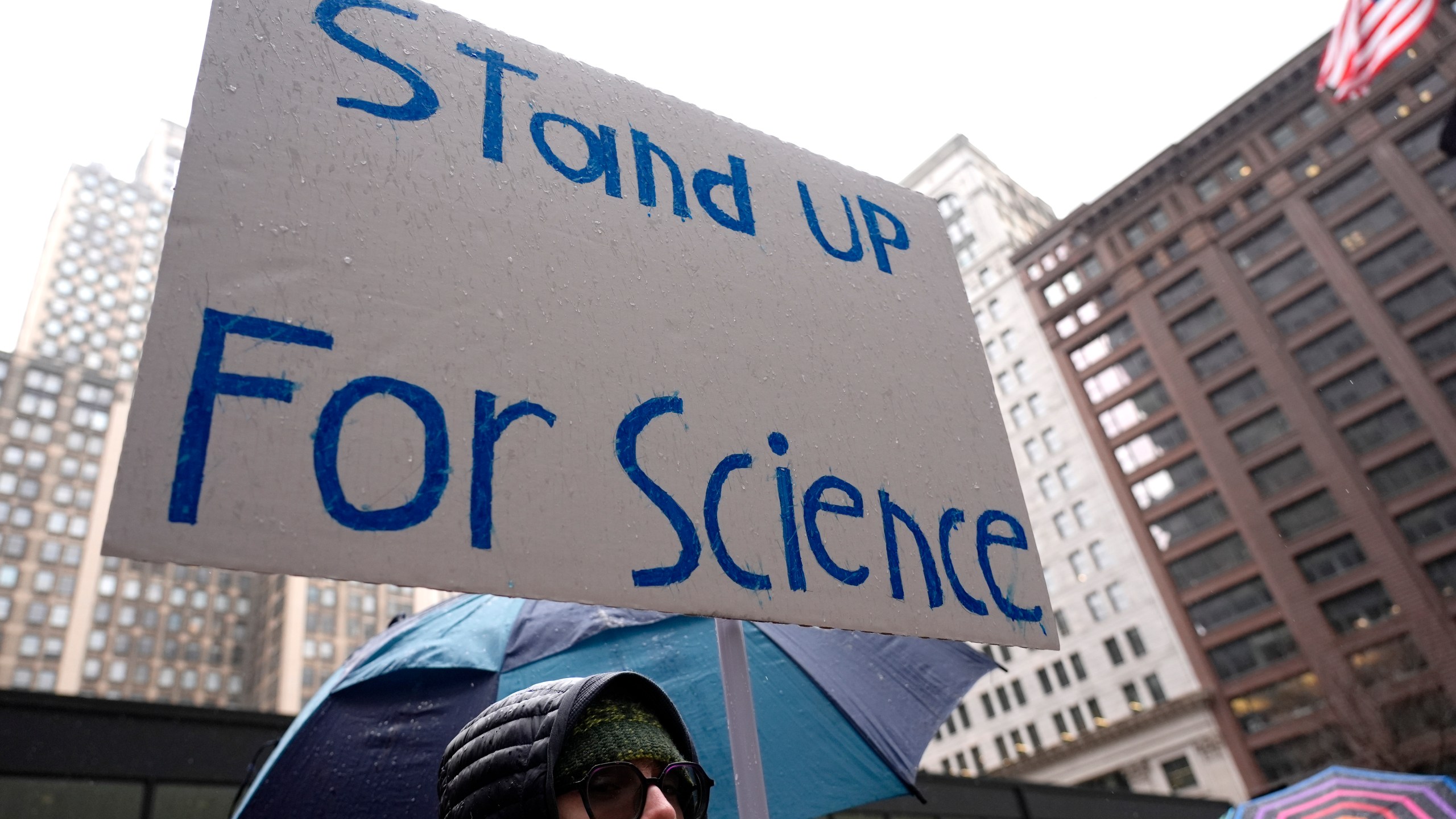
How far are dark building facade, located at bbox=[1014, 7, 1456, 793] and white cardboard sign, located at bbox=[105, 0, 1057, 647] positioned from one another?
134 feet

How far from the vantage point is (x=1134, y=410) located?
171 feet

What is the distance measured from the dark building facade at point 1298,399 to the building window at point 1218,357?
0.32 feet

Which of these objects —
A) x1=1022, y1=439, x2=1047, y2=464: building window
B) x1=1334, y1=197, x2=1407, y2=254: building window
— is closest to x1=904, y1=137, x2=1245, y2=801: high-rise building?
x1=1022, y1=439, x2=1047, y2=464: building window

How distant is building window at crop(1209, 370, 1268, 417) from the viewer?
156ft

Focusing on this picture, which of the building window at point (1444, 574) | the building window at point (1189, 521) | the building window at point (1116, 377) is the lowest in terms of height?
the building window at point (1444, 574)

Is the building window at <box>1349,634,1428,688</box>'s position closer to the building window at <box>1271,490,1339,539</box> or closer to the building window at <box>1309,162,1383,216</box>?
the building window at <box>1271,490,1339,539</box>

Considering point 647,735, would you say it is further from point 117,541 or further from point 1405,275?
point 1405,275

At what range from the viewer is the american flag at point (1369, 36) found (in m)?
9.48

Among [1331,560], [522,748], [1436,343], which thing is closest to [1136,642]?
[1331,560]

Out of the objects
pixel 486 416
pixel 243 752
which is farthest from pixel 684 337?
pixel 243 752

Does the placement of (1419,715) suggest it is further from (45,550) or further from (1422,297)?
(45,550)

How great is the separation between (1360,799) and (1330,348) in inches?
1891

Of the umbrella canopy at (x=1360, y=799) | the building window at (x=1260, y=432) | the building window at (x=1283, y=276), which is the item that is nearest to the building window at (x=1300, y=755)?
the building window at (x=1260, y=432)

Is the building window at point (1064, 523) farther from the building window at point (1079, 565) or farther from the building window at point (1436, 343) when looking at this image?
the building window at point (1436, 343)
